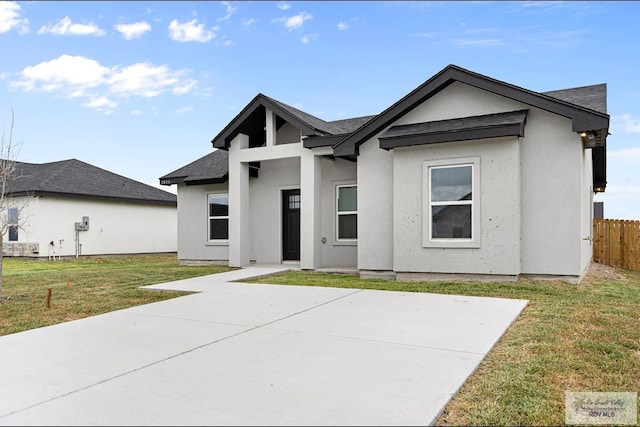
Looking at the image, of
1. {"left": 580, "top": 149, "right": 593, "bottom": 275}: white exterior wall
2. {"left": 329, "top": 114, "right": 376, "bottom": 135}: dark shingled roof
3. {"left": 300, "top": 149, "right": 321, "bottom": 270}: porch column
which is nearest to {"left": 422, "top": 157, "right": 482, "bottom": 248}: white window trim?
{"left": 580, "top": 149, "right": 593, "bottom": 275}: white exterior wall

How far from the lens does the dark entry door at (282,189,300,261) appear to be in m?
14.0

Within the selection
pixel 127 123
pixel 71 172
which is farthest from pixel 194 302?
pixel 71 172

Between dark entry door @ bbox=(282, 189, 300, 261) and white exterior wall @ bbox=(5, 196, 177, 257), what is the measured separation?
11.3m

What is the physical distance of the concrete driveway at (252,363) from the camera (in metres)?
2.95

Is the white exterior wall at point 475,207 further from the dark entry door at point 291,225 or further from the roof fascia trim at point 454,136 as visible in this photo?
the dark entry door at point 291,225

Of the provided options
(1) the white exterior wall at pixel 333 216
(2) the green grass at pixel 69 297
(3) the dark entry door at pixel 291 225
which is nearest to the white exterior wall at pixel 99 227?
(2) the green grass at pixel 69 297

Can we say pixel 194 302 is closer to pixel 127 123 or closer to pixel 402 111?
pixel 402 111

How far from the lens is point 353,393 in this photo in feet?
10.5

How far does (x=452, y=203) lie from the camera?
31.0 feet

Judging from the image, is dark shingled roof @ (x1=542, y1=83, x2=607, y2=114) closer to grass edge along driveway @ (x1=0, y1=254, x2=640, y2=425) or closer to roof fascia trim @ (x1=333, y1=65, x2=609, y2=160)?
roof fascia trim @ (x1=333, y1=65, x2=609, y2=160)

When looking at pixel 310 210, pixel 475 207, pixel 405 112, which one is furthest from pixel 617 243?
pixel 310 210

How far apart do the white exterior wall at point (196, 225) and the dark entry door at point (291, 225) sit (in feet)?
7.06

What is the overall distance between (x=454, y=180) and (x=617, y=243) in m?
9.17

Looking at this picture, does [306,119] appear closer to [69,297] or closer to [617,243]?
[69,297]
